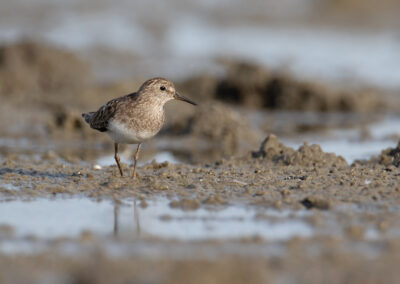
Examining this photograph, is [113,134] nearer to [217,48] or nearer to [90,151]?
[90,151]

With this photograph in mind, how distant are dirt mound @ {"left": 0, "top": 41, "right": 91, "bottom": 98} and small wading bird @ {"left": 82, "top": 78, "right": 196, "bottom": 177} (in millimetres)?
8347

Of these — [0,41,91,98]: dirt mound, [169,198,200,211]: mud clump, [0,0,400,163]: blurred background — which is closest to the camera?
[169,198,200,211]: mud clump

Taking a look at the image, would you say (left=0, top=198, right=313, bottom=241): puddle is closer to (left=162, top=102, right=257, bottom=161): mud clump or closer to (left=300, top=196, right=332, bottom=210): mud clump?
(left=300, top=196, right=332, bottom=210): mud clump

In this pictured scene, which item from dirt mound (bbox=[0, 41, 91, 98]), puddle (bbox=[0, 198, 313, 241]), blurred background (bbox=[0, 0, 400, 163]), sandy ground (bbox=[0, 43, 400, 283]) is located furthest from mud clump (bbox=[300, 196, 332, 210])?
dirt mound (bbox=[0, 41, 91, 98])

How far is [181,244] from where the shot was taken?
17.3 feet

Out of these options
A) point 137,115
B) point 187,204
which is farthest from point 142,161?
point 187,204

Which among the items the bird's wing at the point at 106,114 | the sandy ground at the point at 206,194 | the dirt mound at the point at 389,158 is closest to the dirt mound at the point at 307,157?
the sandy ground at the point at 206,194

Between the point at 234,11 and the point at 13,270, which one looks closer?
the point at 13,270

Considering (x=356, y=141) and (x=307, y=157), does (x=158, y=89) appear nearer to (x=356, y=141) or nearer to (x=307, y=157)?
(x=307, y=157)

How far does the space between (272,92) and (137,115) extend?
915 centimetres

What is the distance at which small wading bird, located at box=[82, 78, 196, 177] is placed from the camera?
7.69 m

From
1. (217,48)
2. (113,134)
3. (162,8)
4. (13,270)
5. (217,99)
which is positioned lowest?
(13,270)

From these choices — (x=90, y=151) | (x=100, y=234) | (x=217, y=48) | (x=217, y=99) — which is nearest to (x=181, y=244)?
(x=100, y=234)

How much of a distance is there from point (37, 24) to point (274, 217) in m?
19.1
